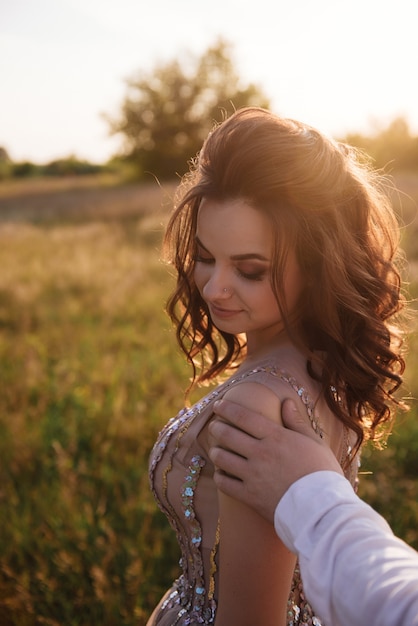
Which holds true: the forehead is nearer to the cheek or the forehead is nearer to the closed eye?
the closed eye

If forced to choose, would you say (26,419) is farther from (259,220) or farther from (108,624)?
(259,220)

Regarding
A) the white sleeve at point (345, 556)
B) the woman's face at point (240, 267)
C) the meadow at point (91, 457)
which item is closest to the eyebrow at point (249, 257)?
the woman's face at point (240, 267)

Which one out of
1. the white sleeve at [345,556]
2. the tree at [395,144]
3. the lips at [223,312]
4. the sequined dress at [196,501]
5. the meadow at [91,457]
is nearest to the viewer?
the white sleeve at [345,556]

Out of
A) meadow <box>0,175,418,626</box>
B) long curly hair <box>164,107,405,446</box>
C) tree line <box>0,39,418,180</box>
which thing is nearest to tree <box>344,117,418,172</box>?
tree line <box>0,39,418,180</box>

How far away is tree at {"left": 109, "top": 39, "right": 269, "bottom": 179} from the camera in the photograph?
4284 cm

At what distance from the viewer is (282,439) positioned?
1.38m

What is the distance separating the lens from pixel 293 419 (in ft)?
4.82

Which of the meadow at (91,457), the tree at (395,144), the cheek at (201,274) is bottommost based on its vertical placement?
the tree at (395,144)

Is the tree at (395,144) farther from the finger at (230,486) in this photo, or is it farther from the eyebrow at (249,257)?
the finger at (230,486)

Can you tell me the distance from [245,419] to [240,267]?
47cm

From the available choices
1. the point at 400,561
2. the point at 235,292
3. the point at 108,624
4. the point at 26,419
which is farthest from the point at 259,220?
the point at 26,419

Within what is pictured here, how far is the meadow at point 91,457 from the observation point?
2928 millimetres

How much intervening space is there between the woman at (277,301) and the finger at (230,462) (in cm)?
10

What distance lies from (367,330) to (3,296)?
7907 mm
